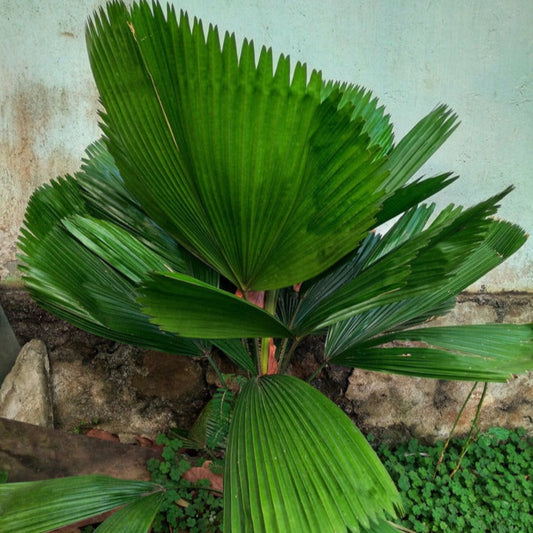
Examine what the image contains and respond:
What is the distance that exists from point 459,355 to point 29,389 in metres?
1.37

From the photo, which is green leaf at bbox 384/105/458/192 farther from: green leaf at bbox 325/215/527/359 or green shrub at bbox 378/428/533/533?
green shrub at bbox 378/428/533/533

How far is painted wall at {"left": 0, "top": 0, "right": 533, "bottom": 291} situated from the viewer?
5.29 ft

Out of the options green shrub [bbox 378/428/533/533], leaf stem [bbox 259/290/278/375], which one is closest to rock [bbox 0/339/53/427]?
leaf stem [bbox 259/290/278/375]

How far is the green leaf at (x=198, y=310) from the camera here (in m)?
0.72

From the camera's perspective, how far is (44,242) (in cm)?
107

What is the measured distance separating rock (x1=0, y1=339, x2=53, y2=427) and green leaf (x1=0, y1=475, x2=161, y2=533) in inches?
25.1

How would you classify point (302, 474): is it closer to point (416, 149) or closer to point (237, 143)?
point (237, 143)

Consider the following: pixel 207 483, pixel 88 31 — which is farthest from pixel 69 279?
pixel 207 483

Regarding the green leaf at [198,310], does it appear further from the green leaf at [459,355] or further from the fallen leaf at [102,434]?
the fallen leaf at [102,434]

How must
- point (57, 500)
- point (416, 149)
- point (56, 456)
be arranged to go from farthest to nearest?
point (56, 456)
point (416, 149)
point (57, 500)

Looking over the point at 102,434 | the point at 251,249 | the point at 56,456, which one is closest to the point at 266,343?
the point at 251,249

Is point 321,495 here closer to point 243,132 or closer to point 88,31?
point 243,132

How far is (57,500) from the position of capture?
38.4 inches

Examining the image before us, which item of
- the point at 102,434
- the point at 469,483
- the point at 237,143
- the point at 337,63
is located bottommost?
the point at 469,483
